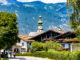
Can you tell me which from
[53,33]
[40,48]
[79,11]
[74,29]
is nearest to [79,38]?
[74,29]

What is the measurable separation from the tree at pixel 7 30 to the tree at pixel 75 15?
2406cm

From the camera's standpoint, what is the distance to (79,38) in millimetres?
28812

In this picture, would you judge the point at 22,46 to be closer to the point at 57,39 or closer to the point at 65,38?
the point at 57,39

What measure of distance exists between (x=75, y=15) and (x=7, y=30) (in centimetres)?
2547

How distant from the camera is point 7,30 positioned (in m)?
52.3

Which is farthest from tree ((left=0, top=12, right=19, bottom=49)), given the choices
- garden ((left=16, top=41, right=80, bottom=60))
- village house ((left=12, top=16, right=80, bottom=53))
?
village house ((left=12, top=16, right=80, bottom=53))

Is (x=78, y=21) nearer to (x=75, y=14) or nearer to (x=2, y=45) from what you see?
(x=75, y=14)

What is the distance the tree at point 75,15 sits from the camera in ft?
94.2

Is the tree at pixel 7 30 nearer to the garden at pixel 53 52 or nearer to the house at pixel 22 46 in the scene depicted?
the garden at pixel 53 52

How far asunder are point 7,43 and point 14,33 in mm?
2477

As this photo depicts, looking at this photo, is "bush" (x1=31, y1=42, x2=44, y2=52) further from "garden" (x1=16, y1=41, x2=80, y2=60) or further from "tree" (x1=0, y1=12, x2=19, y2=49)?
"tree" (x1=0, y1=12, x2=19, y2=49)

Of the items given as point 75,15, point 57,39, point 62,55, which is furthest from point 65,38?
point 75,15

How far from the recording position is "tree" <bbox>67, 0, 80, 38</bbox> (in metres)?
28.7

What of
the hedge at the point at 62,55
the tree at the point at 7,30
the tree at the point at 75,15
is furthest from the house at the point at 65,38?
the tree at the point at 75,15
